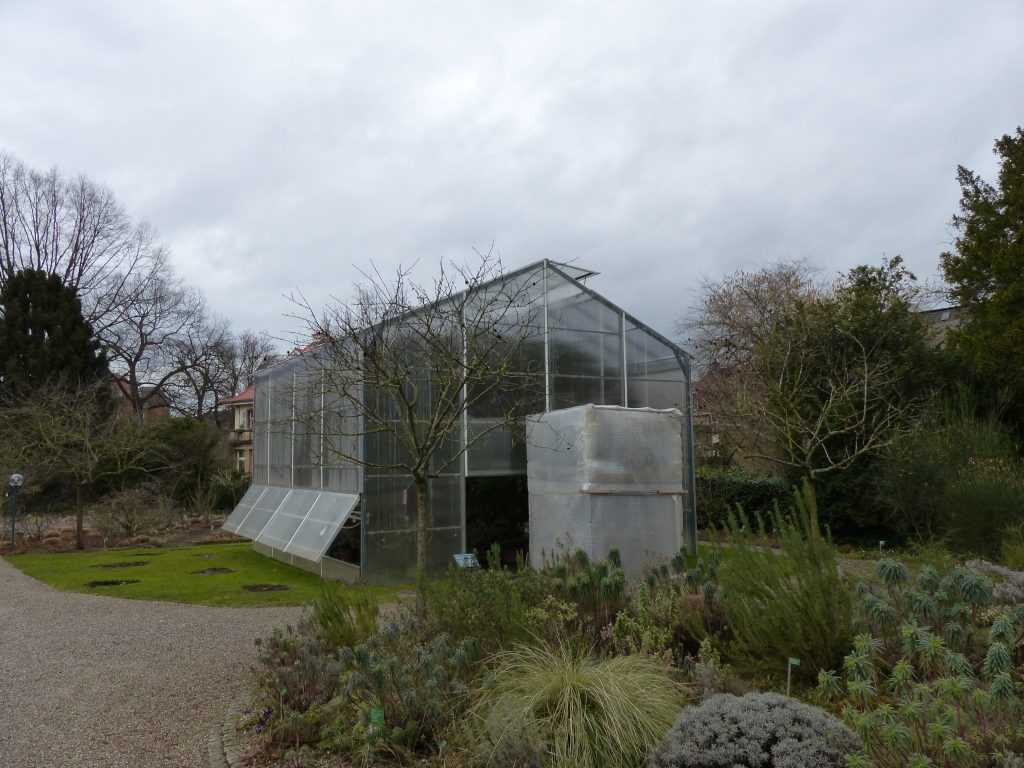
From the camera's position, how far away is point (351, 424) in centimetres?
1352

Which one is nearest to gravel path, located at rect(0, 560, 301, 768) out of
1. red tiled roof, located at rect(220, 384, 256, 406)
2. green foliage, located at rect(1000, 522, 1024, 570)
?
green foliage, located at rect(1000, 522, 1024, 570)

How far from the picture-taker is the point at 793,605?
16.1ft

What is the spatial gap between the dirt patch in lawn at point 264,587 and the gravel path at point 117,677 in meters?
1.60

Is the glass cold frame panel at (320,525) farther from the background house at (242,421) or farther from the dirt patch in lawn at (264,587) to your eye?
the background house at (242,421)

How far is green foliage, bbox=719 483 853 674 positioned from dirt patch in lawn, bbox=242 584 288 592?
8.71 metres

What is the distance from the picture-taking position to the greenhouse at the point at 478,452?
1243cm

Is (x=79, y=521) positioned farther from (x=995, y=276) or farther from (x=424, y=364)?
(x=995, y=276)

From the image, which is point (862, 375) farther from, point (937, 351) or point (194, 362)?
point (194, 362)

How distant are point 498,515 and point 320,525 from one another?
11.0 ft

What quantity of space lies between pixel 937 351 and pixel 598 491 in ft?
32.8

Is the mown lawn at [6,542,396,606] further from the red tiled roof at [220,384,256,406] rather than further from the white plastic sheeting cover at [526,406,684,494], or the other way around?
the red tiled roof at [220,384,256,406]

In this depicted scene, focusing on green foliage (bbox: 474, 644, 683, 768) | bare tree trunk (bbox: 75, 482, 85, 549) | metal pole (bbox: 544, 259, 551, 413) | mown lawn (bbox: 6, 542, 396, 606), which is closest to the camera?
green foliage (bbox: 474, 644, 683, 768)

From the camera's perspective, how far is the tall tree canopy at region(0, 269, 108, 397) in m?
28.4

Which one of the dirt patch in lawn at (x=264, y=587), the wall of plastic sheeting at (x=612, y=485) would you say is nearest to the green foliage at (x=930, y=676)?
the wall of plastic sheeting at (x=612, y=485)
